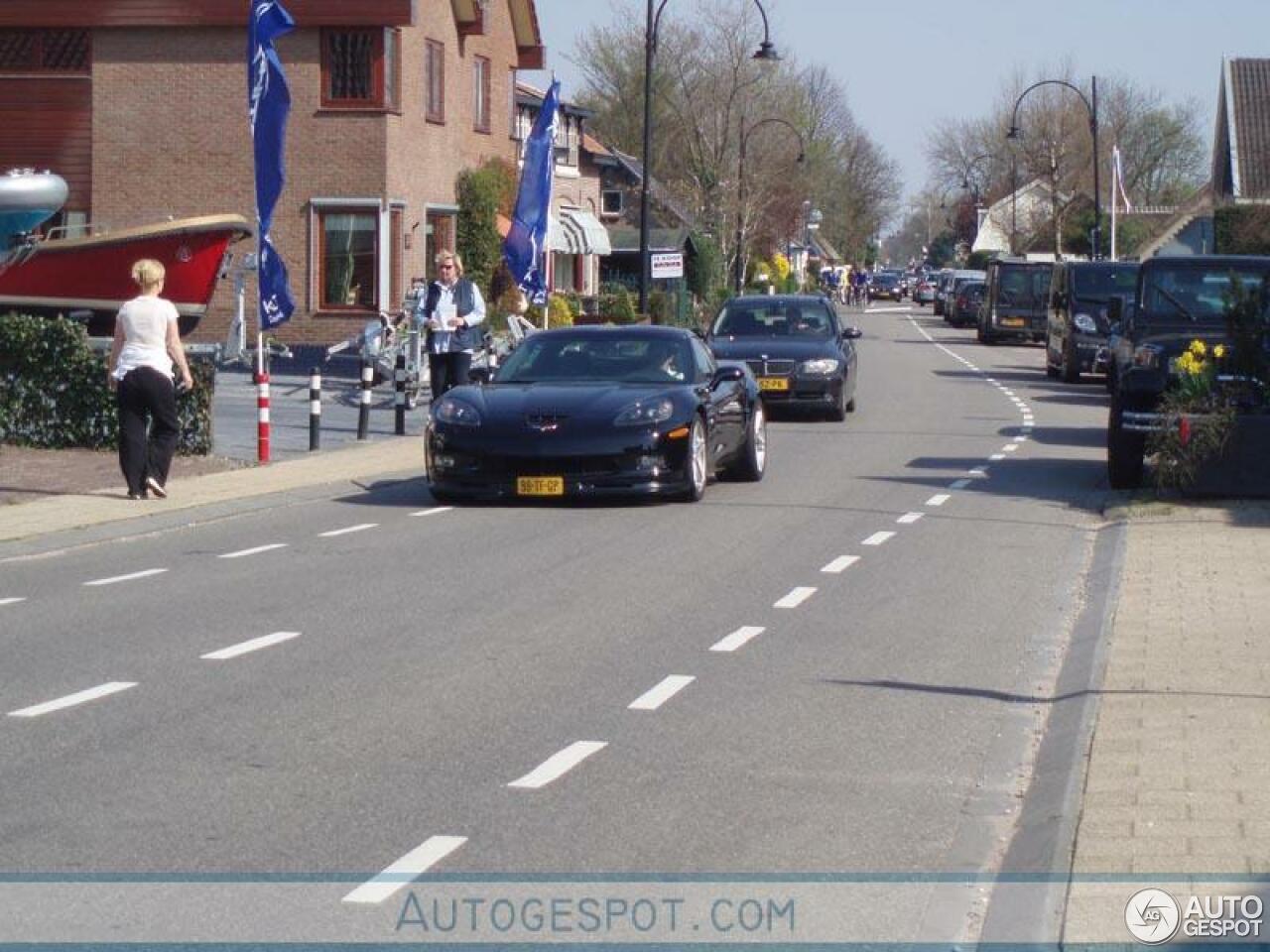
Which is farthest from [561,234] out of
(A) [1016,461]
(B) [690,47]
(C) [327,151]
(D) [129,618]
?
(D) [129,618]

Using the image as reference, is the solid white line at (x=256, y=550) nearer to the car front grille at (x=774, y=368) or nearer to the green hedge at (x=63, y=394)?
the green hedge at (x=63, y=394)

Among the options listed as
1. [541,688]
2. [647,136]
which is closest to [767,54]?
[647,136]

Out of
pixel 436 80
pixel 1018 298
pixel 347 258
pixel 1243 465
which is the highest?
pixel 436 80

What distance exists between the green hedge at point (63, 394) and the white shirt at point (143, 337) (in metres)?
2.58

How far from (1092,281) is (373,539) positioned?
26040 millimetres

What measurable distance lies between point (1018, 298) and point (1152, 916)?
5107cm

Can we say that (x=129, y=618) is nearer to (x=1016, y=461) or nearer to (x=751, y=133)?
(x=1016, y=461)

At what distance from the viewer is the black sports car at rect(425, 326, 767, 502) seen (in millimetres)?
15281

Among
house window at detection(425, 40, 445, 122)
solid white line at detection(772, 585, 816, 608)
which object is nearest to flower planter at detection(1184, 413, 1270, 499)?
solid white line at detection(772, 585, 816, 608)

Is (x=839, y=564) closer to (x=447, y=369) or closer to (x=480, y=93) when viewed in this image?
(x=447, y=369)

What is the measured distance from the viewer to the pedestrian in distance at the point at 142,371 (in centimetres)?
1549

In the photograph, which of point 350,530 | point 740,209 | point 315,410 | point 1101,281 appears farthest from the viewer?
point 740,209

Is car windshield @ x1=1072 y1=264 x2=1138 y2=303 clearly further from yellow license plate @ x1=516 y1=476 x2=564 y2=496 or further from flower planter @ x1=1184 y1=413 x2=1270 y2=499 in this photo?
yellow license plate @ x1=516 y1=476 x2=564 y2=496

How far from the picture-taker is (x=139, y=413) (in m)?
15.6
